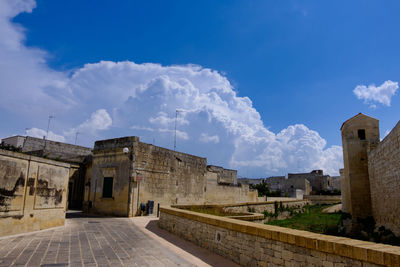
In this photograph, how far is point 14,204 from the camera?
8.43 metres

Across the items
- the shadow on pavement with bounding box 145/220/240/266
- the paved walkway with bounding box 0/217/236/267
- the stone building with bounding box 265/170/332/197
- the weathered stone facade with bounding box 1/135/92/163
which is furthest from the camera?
the stone building with bounding box 265/170/332/197

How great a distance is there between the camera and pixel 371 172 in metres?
15.9

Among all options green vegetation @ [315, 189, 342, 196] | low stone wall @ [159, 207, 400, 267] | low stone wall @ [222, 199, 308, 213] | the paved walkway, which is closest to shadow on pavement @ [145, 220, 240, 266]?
the paved walkway

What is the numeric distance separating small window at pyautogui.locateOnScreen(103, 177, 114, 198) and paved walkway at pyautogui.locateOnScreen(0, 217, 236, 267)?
670cm

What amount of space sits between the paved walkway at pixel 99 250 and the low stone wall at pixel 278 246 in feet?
1.24

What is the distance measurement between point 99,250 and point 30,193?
3.92 m

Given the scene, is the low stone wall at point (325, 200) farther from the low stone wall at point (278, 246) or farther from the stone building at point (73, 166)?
the low stone wall at point (278, 246)

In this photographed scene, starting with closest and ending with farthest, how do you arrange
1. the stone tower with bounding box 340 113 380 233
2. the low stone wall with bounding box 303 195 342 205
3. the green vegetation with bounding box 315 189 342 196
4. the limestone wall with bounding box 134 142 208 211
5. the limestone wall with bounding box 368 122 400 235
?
the limestone wall with bounding box 368 122 400 235 < the limestone wall with bounding box 134 142 208 211 < the stone tower with bounding box 340 113 380 233 < the low stone wall with bounding box 303 195 342 205 < the green vegetation with bounding box 315 189 342 196

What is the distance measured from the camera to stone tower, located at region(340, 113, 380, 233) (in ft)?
57.9

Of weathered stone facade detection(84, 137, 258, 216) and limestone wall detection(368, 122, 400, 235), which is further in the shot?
weathered stone facade detection(84, 137, 258, 216)

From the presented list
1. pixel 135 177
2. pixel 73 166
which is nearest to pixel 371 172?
pixel 135 177

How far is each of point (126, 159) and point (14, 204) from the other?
7316 millimetres

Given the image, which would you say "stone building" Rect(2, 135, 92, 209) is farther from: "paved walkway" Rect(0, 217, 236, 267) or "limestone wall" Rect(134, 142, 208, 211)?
"paved walkway" Rect(0, 217, 236, 267)

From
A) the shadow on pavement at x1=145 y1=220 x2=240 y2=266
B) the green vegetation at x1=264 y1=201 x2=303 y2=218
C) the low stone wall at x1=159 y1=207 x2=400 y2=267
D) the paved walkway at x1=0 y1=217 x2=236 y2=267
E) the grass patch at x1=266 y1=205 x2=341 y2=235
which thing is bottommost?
the grass patch at x1=266 y1=205 x2=341 y2=235
